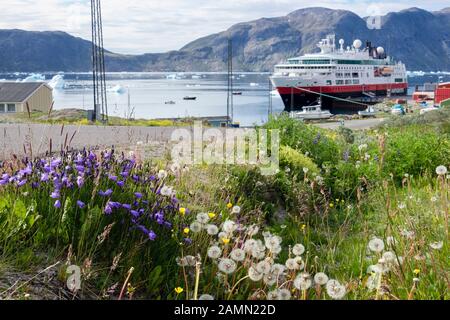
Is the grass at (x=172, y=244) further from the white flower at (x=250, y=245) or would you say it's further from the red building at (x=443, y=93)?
the red building at (x=443, y=93)

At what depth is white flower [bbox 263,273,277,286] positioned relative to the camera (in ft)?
9.41

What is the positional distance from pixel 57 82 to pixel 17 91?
8547cm

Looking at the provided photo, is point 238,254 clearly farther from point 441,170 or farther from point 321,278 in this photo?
point 441,170

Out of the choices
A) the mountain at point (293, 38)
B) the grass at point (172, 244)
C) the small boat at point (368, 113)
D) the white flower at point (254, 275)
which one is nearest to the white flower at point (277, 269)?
the grass at point (172, 244)

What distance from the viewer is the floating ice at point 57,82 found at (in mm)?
122875


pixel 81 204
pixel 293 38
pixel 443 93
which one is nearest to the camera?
pixel 81 204

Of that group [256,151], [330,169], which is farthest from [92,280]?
[330,169]

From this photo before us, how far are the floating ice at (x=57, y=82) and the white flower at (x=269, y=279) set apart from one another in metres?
122

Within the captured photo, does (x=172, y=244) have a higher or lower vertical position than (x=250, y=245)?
lower

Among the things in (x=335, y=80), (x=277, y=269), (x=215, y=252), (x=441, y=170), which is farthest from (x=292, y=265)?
(x=335, y=80)

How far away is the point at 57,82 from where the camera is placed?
124750 mm

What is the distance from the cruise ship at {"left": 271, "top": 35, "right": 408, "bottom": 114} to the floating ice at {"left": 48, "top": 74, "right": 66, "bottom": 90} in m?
61.2

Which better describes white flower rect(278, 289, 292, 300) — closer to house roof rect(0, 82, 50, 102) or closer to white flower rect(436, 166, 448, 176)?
white flower rect(436, 166, 448, 176)

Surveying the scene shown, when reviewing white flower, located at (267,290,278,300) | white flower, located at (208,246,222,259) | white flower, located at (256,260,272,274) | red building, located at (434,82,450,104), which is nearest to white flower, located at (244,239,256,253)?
white flower, located at (208,246,222,259)
